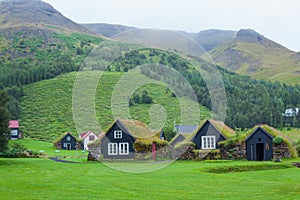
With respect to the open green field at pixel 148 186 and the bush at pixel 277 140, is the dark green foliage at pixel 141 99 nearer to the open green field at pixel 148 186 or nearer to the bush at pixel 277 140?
the bush at pixel 277 140

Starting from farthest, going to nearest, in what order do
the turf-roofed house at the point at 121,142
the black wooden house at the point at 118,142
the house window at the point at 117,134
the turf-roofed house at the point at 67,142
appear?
the turf-roofed house at the point at 67,142 < the house window at the point at 117,134 < the black wooden house at the point at 118,142 < the turf-roofed house at the point at 121,142

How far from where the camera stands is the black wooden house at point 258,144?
40781mm

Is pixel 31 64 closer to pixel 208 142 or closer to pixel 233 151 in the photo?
pixel 208 142

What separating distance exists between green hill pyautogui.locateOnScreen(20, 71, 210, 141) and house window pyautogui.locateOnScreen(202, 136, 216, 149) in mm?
50010

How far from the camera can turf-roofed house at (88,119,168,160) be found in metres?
44.9

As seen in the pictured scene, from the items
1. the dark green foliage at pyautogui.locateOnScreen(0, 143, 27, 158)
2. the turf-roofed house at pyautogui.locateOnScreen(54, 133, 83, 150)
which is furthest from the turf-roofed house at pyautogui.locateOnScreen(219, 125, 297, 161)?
the turf-roofed house at pyautogui.locateOnScreen(54, 133, 83, 150)

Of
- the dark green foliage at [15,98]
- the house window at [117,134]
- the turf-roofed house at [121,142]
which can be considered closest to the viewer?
the turf-roofed house at [121,142]

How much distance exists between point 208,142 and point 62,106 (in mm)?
76618

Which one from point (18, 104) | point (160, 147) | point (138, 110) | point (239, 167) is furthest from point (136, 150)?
point (18, 104)

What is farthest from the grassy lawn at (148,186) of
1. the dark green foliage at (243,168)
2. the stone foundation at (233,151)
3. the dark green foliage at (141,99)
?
the dark green foliage at (141,99)

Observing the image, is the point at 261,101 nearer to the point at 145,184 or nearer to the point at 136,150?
the point at 136,150

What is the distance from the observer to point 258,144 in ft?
136

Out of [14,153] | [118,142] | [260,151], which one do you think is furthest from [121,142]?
[260,151]

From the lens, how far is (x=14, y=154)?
44188 millimetres
